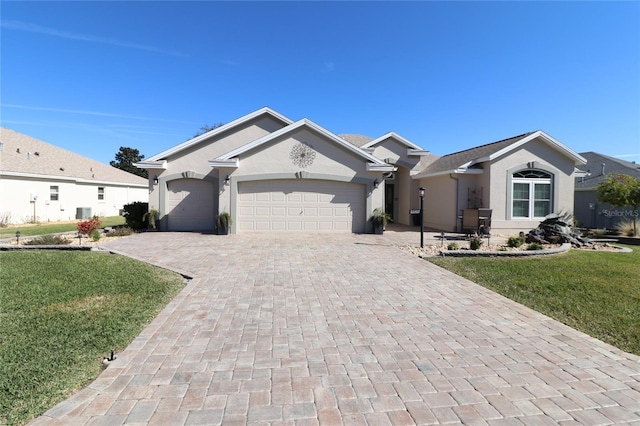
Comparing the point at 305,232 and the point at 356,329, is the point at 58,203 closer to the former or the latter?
the point at 305,232

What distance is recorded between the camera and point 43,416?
A: 102 inches

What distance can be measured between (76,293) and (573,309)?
28.8 feet

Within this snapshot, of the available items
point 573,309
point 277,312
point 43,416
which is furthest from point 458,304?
point 43,416

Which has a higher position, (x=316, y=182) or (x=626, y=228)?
(x=316, y=182)

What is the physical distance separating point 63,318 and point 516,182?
17322 mm

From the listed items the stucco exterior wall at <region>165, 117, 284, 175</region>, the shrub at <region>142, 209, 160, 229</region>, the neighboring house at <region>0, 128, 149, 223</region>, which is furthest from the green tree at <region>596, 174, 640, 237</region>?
the neighboring house at <region>0, 128, 149, 223</region>

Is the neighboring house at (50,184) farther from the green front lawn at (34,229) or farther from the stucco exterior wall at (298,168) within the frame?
the stucco exterior wall at (298,168)

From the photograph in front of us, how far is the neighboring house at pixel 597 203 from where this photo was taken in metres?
17.5

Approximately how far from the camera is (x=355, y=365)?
11.4ft

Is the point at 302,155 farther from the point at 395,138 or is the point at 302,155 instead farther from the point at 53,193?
the point at 53,193

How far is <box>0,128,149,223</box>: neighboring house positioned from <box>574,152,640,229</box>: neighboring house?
32.0 meters

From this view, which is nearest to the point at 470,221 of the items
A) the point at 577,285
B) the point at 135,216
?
the point at 577,285

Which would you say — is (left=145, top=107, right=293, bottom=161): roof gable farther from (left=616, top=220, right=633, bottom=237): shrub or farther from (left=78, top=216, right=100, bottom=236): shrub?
(left=616, top=220, right=633, bottom=237): shrub

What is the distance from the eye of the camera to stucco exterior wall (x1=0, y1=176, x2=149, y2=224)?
18.9 meters
